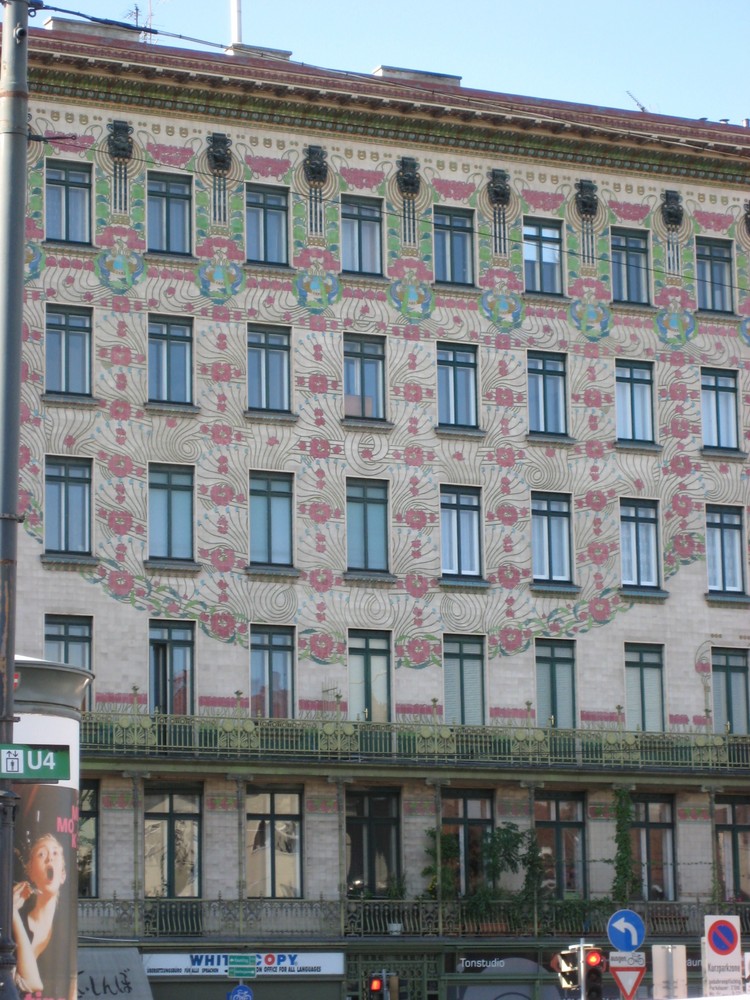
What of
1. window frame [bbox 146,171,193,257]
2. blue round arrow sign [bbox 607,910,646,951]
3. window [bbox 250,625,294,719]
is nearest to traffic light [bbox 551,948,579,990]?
blue round arrow sign [bbox 607,910,646,951]

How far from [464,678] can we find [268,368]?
27.0 ft

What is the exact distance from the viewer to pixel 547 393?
48500 mm

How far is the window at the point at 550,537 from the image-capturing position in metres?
47.6

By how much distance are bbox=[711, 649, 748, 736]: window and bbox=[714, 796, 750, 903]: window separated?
176cm

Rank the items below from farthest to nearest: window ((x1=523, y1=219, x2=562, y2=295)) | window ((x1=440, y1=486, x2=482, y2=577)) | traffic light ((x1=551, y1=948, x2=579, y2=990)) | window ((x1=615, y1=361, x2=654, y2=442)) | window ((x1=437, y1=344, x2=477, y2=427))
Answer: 1. window ((x1=615, y1=361, x2=654, y2=442))
2. window ((x1=523, y1=219, x2=562, y2=295))
3. window ((x1=437, y1=344, x2=477, y2=427))
4. window ((x1=440, y1=486, x2=482, y2=577))
5. traffic light ((x1=551, y1=948, x2=579, y2=990))

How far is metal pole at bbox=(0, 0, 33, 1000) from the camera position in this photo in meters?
14.3

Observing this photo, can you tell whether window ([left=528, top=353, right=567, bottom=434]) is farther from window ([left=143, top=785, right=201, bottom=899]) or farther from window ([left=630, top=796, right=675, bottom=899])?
window ([left=143, top=785, right=201, bottom=899])

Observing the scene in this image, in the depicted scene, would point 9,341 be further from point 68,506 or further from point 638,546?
point 638,546

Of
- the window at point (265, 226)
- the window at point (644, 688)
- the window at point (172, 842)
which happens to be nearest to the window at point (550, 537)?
the window at point (644, 688)

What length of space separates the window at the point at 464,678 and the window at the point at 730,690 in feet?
19.6

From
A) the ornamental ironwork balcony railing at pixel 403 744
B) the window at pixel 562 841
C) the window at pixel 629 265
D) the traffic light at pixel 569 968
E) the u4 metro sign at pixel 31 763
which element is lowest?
the traffic light at pixel 569 968

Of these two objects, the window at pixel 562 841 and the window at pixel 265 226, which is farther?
the window at pixel 265 226

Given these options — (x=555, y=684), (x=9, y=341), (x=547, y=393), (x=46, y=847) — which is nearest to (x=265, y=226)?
(x=547, y=393)

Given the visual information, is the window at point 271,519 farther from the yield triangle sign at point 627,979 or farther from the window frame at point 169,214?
the yield triangle sign at point 627,979
